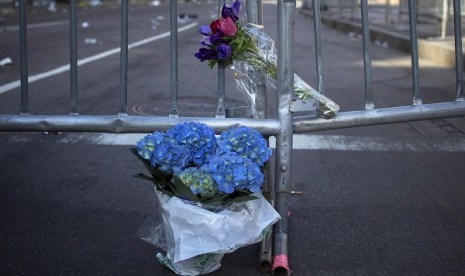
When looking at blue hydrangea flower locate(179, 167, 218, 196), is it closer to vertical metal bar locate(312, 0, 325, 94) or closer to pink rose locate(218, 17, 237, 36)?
pink rose locate(218, 17, 237, 36)

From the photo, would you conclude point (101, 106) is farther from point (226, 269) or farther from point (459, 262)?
point (459, 262)

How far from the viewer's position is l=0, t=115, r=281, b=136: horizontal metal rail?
3.25 m

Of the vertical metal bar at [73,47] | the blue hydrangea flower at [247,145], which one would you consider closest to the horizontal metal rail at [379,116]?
the blue hydrangea flower at [247,145]

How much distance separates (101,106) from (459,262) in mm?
4485

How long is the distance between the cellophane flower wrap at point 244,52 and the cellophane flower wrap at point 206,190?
34 centimetres

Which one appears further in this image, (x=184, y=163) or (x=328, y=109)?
(x=328, y=109)

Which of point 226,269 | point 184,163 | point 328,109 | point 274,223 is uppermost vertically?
point 328,109

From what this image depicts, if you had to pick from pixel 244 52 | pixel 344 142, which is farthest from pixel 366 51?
pixel 344 142

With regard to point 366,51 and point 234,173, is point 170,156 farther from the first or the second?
point 366,51

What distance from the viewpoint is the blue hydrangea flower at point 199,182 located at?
9.58 ft

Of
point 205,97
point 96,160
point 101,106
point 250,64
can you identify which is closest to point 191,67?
point 205,97

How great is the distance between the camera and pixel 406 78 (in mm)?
9375

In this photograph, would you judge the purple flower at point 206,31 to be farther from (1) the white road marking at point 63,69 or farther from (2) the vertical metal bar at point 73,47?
(1) the white road marking at point 63,69

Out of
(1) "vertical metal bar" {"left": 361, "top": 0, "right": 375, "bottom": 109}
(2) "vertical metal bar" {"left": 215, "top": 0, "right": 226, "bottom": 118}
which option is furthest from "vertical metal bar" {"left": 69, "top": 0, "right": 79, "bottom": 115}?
(1) "vertical metal bar" {"left": 361, "top": 0, "right": 375, "bottom": 109}
